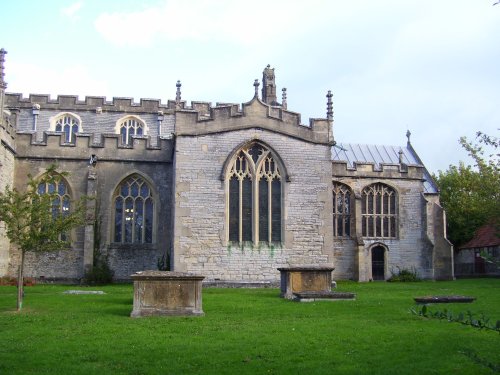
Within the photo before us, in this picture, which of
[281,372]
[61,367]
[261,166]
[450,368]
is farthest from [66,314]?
[261,166]

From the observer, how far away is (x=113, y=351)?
9453mm

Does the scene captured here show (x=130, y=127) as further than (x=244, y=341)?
Yes

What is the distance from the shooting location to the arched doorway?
3125cm

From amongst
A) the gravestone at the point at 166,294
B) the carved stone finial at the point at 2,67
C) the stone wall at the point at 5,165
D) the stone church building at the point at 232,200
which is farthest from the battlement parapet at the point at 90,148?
the gravestone at the point at 166,294

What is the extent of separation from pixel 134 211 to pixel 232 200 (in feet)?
18.1

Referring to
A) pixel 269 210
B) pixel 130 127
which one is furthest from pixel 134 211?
pixel 130 127

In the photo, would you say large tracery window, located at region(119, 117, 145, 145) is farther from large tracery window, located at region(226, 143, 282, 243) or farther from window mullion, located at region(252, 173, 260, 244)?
window mullion, located at region(252, 173, 260, 244)

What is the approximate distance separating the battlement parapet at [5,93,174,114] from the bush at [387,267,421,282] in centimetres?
1769

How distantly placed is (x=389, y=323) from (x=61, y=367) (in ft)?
23.0

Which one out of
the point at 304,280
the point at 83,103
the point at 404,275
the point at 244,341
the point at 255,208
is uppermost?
the point at 83,103

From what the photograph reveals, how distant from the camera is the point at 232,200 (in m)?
24.9

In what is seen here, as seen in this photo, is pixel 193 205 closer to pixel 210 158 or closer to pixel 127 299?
pixel 210 158

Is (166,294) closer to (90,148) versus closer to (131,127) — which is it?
(90,148)

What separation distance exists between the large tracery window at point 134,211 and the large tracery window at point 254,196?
5.01 metres
